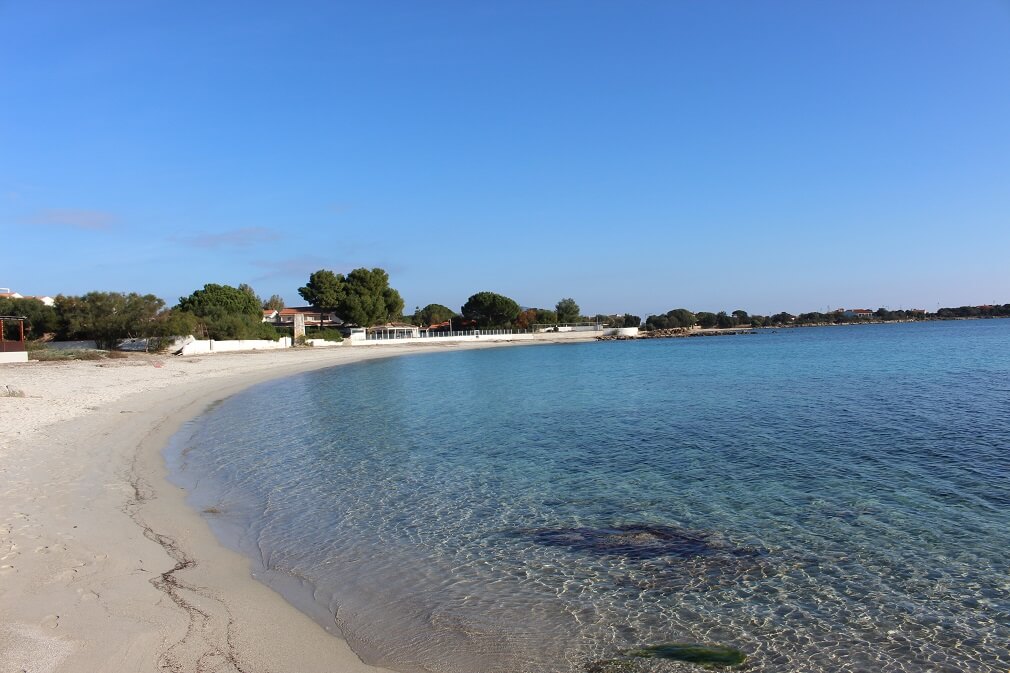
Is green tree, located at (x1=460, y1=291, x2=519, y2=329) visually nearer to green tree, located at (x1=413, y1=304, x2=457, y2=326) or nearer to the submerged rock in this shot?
green tree, located at (x1=413, y1=304, x2=457, y2=326)

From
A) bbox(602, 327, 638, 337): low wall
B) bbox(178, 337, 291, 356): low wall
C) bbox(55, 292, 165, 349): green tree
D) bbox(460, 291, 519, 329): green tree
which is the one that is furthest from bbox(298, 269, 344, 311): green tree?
bbox(602, 327, 638, 337): low wall

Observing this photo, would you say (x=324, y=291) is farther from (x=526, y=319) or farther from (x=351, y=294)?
(x=526, y=319)

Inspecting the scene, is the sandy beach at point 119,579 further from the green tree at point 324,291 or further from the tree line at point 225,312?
the green tree at point 324,291

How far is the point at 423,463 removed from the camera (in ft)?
44.4

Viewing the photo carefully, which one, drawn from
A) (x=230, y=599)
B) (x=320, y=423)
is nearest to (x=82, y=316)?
(x=320, y=423)

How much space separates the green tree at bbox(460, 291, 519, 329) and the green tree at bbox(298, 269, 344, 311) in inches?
1238

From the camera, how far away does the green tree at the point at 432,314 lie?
127m

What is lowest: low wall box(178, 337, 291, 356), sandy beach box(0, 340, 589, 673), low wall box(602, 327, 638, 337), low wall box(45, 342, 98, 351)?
sandy beach box(0, 340, 589, 673)

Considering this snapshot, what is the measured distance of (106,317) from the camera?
4381cm

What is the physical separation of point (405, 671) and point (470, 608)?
4.56 feet

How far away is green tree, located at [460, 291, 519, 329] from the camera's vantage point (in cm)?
11431

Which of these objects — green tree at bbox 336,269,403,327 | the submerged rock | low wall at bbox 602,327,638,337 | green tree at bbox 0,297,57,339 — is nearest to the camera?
the submerged rock

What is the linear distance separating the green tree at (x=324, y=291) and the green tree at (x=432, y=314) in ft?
121

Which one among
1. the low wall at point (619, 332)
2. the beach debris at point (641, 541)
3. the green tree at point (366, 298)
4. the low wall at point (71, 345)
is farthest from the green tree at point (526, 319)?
the beach debris at point (641, 541)
